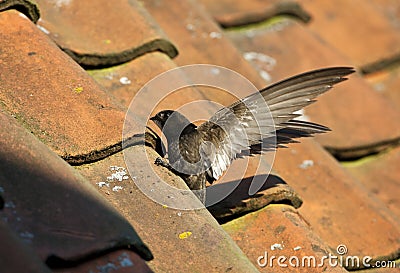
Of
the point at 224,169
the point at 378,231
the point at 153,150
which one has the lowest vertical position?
the point at 378,231

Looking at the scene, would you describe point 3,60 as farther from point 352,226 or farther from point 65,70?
point 352,226

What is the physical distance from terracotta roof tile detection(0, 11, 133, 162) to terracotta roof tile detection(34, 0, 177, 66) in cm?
24

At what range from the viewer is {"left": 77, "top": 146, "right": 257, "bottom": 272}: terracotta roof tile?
5.23 ft

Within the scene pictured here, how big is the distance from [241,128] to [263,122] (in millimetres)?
68

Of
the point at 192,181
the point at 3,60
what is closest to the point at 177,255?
the point at 192,181

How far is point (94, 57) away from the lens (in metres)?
2.30

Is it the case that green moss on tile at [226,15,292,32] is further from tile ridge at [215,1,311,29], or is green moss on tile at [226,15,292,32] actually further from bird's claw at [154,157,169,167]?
bird's claw at [154,157,169,167]

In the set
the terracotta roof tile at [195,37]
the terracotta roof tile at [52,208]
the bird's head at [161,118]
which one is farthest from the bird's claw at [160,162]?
the terracotta roof tile at [195,37]

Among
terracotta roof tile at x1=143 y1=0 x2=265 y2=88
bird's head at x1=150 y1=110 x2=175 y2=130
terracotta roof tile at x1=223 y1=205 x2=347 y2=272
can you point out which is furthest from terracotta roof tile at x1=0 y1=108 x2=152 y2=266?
terracotta roof tile at x1=143 y1=0 x2=265 y2=88

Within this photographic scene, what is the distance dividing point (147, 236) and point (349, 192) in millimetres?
1008

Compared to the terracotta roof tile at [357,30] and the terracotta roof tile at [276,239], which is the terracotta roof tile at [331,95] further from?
the terracotta roof tile at [276,239]

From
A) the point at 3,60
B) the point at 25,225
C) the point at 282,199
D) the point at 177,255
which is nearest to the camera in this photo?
the point at 25,225

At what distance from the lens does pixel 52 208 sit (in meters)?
1.46

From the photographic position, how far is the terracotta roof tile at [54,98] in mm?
1768
